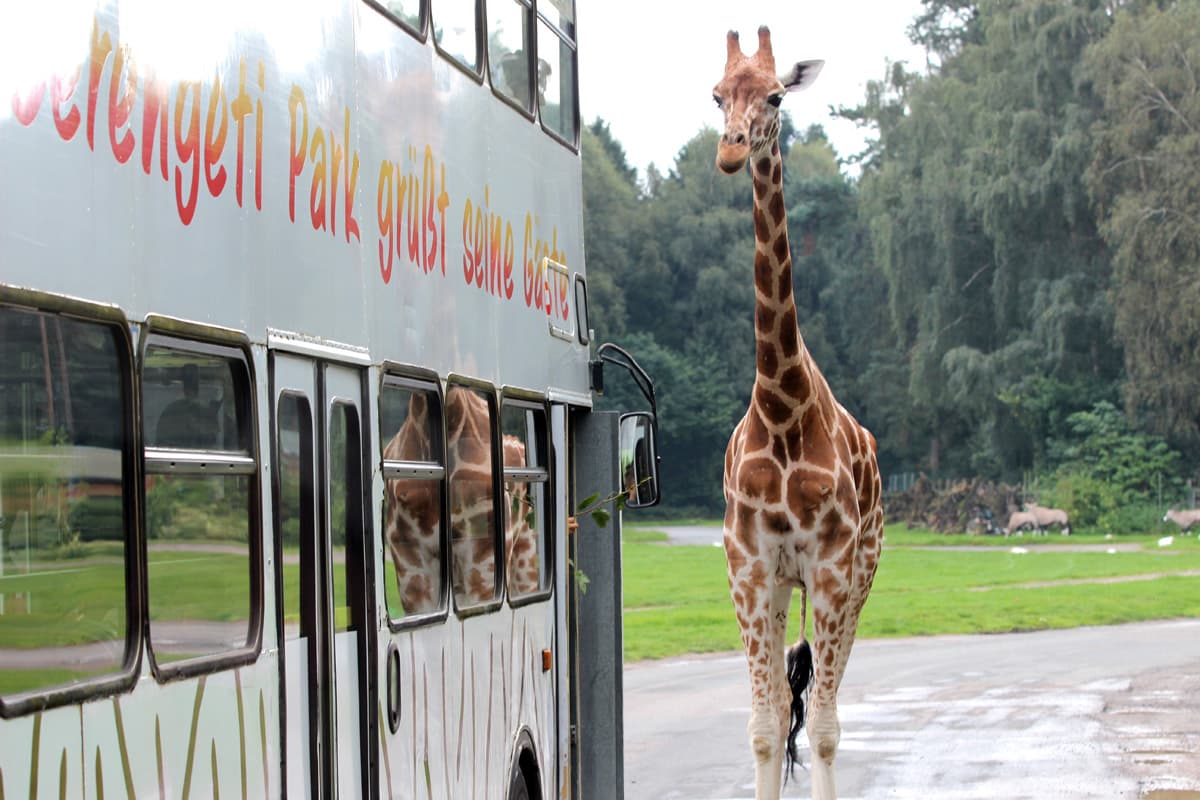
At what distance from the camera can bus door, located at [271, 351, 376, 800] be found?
17.2 ft

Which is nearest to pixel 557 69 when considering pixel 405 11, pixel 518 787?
pixel 405 11

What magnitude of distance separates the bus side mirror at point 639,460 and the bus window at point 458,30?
253cm

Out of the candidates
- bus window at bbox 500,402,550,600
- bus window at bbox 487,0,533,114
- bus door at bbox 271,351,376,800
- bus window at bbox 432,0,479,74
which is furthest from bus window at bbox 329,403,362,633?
bus window at bbox 487,0,533,114

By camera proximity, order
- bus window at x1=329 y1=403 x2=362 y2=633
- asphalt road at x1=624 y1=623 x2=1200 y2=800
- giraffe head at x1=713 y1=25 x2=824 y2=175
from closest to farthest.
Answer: bus window at x1=329 y1=403 x2=362 y2=633
giraffe head at x1=713 y1=25 x2=824 y2=175
asphalt road at x1=624 y1=623 x2=1200 y2=800

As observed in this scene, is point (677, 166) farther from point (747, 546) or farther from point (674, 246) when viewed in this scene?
point (747, 546)

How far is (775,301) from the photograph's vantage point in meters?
9.56

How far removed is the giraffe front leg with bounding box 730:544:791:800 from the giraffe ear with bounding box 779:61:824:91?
2.38m

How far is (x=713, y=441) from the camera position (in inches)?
3236

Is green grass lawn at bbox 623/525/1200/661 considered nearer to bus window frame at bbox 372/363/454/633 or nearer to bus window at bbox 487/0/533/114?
bus window at bbox 487/0/533/114

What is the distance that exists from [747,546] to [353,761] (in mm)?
4177

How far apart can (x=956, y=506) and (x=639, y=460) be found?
175ft

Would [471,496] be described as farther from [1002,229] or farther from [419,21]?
[1002,229]

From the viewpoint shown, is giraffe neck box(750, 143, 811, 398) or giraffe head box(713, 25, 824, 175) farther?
giraffe neck box(750, 143, 811, 398)

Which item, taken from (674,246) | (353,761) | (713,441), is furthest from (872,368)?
(353,761)
